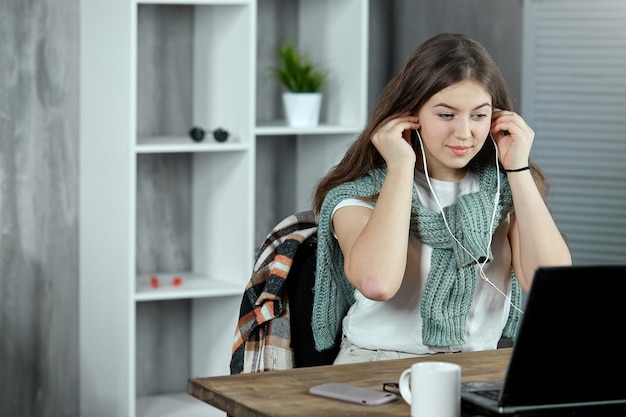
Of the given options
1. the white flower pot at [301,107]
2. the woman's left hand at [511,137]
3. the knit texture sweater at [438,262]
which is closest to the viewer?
the knit texture sweater at [438,262]

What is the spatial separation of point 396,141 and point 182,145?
1.24 m

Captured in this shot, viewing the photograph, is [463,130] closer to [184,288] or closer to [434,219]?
[434,219]

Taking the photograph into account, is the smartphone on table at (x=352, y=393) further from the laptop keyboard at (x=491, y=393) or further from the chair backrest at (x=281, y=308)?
the chair backrest at (x=281, y=308)

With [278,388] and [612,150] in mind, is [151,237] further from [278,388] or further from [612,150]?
[278,388]

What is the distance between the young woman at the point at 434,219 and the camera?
7.50ft

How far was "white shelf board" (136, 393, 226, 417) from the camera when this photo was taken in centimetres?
363

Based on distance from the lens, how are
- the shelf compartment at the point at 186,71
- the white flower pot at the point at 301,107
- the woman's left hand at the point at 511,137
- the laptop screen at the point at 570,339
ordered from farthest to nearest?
the white flower pot at the point at 301,107 → the shelf compartment at the point at 186,71 → the woman's left hand at the point at 511,137 → the laptop screen at the point at 570,339

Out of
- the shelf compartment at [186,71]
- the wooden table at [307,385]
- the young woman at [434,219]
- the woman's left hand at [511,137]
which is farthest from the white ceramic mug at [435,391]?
the shelf compartment at [186,71]

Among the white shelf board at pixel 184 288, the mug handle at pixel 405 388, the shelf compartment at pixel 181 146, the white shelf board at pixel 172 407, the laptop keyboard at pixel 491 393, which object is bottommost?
the white shelf board at pixel 172 407

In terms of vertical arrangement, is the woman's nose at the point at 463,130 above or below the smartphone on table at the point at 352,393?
above

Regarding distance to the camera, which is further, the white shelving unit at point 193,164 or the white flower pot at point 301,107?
the white flower pot at point 301,107

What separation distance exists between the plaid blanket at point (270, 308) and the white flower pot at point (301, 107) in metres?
1.33

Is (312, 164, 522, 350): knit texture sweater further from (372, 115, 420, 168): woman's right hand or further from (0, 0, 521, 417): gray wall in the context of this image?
(0, 0, 521, 417): gray wall

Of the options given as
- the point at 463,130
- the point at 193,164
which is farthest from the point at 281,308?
the point at 193,164
